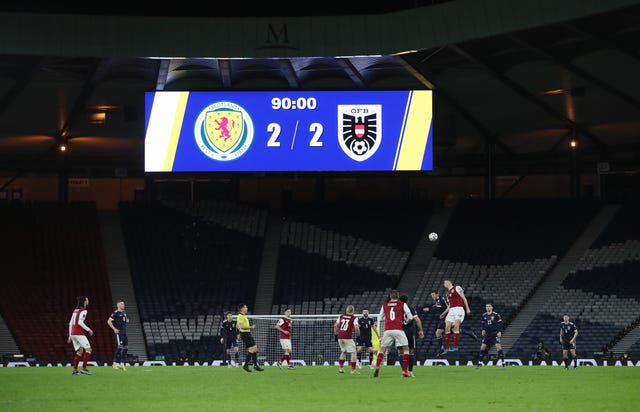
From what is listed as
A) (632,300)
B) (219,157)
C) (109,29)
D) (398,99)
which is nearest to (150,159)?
(219,157)

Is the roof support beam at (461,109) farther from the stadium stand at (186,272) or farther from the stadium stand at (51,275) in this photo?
the stadium stand at (51,275)

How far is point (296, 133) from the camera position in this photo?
149ft

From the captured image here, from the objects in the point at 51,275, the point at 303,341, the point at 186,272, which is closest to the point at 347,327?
the point at 303,341

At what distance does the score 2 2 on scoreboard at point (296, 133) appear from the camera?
148 ft

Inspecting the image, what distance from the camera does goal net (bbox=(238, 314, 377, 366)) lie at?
40.3 metres

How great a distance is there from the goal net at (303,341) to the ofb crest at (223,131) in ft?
26.1

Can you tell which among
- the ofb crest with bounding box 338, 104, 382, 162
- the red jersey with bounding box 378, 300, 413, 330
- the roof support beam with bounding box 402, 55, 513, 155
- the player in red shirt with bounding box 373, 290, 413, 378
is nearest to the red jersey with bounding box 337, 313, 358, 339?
the player in red shirt with bounding box 373, 290, 413, 378

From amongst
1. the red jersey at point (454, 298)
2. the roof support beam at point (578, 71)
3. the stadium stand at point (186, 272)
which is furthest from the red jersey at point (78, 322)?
the roof support beam at point (578, 71)

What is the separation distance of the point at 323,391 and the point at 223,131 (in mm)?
24856

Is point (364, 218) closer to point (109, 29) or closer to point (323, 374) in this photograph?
point (109, 29)

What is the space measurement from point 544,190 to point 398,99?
50.9ft

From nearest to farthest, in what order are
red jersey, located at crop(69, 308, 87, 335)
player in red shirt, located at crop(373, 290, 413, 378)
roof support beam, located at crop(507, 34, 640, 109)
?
1. player in red shirt, located at crop(373, 290, 413, 378)
2. red jersey, located at crop(69, 308, 87, 335)
3. roof support beam, located at crop(507, 34, 640, 109)

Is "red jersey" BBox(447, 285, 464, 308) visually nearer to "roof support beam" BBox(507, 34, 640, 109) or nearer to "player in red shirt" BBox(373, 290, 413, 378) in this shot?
"player in red shirt" BBox(373, 290, 413, 378)

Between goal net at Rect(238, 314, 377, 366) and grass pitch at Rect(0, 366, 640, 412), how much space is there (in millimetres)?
10949
